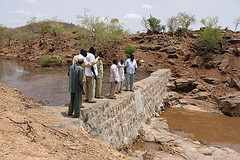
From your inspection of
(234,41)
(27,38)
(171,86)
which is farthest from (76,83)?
(27,38)

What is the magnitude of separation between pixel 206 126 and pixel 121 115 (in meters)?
4.79

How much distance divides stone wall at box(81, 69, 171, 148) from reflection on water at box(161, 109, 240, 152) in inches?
49.3

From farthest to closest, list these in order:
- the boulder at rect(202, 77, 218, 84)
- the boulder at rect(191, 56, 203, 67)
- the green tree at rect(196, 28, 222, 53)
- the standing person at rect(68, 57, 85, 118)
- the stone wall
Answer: the green tree at rect(196, 28, 222, 53) < the boulder at rect(191, 56, 203, 67) < the boulder at rect(202, 77, 218, 84) < the stone wall < the standing person at rect(68, 57, 85, 118)

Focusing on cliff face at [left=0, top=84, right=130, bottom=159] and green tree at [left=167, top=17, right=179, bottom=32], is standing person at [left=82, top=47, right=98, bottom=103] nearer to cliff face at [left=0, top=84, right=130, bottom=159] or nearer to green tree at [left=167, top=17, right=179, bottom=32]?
cliff face at [left=0, top=84, right=130, bottom=159]

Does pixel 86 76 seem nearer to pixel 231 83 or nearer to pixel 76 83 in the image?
pixel 76 83

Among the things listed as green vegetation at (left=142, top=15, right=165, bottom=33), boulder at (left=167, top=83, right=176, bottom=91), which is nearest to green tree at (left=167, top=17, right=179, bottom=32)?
green vegetation at (left=142, top=15, right=165, bottom=33)

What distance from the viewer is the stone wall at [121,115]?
442cm

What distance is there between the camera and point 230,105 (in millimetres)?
9367

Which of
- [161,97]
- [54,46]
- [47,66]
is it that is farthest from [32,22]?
[161,97]

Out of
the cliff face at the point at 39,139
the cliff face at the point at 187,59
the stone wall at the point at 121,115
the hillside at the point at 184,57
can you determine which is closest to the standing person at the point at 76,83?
the stone wall at the point at 121,115

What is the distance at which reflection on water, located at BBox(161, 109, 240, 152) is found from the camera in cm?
718

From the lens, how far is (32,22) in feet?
117

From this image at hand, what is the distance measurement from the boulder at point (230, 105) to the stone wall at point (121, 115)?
3.87 m

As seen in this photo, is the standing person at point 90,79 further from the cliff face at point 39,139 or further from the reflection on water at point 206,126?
the reflection on water at point 206,126
